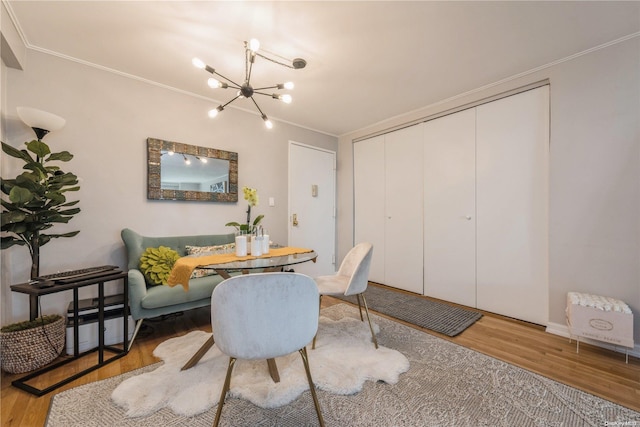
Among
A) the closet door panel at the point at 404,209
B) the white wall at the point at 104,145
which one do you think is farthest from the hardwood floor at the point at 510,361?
the closet door panel at the point at 404,209

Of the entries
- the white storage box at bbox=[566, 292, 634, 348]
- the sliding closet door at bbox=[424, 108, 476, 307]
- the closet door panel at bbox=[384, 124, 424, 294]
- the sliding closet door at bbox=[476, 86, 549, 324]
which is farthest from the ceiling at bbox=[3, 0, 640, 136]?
the white storage box at bbox=[566, 292, 634, 348]

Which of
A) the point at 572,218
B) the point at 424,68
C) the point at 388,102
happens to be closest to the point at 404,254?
the point at 572,218

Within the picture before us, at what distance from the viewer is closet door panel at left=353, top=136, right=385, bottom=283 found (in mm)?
4074

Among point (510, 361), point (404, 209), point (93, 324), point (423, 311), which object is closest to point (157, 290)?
point (93, 324)

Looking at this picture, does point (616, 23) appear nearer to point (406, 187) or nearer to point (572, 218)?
point (572, 218)

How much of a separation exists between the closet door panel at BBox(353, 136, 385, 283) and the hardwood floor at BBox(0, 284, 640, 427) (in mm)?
1697

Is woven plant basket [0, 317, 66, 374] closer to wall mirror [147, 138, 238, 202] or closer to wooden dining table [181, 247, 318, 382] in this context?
wooden dining table [181, 247, 318, 382]

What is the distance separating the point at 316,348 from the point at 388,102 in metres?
2.94

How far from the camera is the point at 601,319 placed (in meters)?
2.02

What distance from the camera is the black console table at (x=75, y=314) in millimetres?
1653

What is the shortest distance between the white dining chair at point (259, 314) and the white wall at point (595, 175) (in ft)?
8.47

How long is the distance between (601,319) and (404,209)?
2173 mm

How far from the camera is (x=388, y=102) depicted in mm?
3344

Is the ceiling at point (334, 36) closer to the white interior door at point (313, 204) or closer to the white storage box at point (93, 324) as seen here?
the white interior door at point (313, 204)
